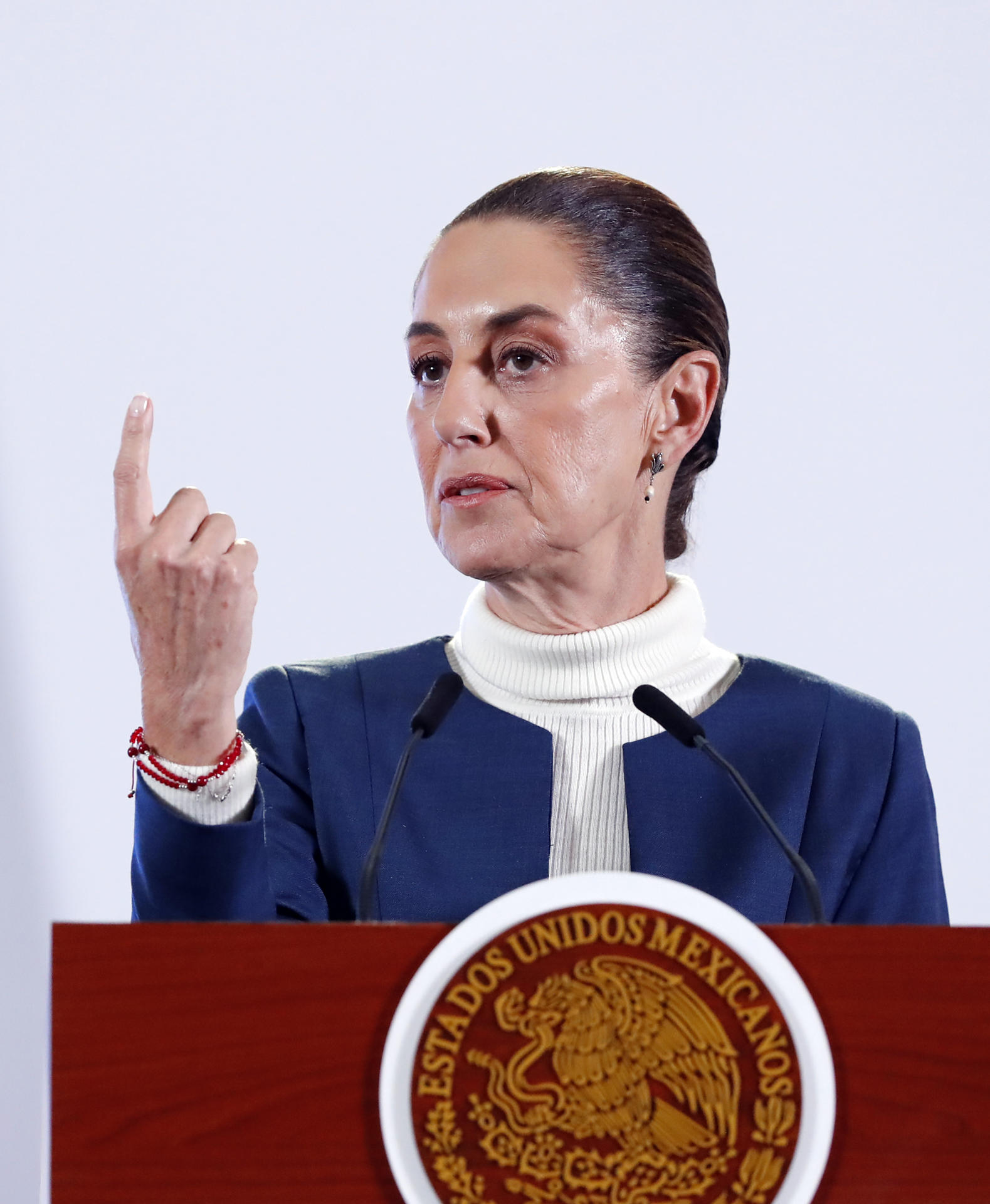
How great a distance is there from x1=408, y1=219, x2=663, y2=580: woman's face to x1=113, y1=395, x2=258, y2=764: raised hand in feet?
1.19

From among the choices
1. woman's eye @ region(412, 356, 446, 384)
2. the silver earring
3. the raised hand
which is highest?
woman's eye @ region(412, 356, 446, 384)

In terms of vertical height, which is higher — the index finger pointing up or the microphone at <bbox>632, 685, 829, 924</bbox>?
the index finger pointing up

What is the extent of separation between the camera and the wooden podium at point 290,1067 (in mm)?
734

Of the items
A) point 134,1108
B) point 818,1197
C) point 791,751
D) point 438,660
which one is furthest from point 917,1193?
point 438,660

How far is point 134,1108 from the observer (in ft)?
2.41

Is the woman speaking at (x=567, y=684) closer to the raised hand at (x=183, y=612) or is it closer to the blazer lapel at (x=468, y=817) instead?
the blazer lapel at (x=468, y=817)

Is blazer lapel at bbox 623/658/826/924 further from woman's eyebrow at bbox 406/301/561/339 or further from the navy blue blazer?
woman's eyebrow at bbox 406/301/561/339

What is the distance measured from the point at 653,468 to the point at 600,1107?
0.87 m

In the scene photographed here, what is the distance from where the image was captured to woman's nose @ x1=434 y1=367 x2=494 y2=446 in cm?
136

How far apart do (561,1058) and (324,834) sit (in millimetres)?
671

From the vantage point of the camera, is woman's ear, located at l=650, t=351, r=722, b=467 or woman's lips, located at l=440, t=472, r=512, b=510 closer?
woman's lips, located at l=440, t=472, r=512, b=510

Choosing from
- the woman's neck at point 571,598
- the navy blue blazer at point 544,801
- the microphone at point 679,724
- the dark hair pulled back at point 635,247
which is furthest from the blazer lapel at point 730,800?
the dark hair pulled back at point 635,247

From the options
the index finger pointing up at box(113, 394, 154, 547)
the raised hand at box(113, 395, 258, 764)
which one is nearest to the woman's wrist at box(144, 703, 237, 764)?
Result: the raised hand at box(113, 395, 258, 764)

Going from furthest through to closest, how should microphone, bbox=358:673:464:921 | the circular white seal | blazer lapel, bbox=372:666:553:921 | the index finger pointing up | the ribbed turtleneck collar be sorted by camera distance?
the ribbed turtleneck collar, blazer lapel, bbox=372:666:553:921, the index finger pointing up, microphone, bbox=358:673:464:921, the circular white seal
